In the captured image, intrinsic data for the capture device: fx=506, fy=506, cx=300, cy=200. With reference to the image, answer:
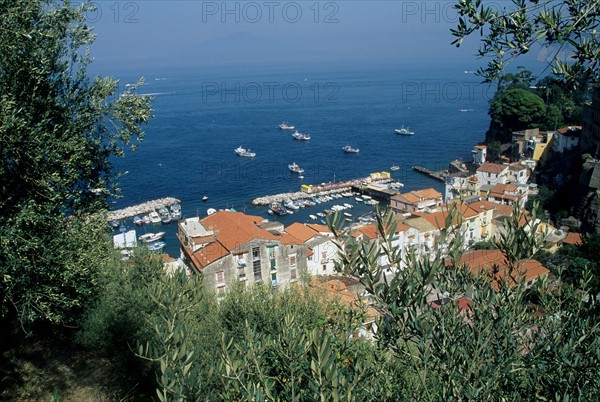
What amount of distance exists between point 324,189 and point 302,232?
12759mm

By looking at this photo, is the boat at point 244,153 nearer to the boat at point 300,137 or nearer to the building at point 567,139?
the boat at point 300,137

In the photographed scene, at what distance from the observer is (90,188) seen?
4742mm

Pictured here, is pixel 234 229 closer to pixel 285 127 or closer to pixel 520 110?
pixel 520 110

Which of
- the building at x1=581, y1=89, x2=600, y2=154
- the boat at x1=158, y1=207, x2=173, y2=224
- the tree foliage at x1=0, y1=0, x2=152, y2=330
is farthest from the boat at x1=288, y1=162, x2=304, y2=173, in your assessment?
the tree foliage at x1=0, y1=0, x2=152, y2=330

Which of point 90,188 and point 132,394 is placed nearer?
point 90,188

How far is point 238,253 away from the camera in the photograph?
1402 centimetres

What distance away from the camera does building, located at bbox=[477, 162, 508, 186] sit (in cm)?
2748

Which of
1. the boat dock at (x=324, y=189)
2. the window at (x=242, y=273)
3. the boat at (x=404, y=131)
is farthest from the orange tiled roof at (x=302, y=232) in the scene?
the boat at (x=404, y=131)

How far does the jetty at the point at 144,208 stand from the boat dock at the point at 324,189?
489cm

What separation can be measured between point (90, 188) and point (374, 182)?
2852 cm

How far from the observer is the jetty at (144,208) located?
27739mm

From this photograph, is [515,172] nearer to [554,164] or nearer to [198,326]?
[554,164]

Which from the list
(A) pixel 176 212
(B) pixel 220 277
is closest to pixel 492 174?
(A) pixel 176 212

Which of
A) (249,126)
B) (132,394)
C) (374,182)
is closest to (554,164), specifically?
(374,182)
